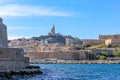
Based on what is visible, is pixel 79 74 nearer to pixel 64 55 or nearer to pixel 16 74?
pixel 16 74

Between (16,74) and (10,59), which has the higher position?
(10,59)

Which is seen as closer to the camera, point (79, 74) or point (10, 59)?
point (10, 59)

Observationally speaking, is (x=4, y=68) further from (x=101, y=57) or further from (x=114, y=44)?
(x=114, y=44)

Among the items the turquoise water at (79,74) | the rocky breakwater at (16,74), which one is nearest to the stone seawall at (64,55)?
the turquoise water at (79,74)

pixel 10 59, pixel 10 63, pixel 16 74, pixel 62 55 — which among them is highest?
pixel 62 55

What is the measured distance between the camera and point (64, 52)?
561ft

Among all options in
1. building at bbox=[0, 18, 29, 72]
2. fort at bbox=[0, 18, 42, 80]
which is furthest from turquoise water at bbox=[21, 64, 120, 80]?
building at bbox=[0, 18, 29, 72]

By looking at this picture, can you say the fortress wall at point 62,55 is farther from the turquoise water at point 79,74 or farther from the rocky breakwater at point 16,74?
the rocky breakwater at point 16,74

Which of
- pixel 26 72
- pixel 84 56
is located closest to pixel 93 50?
pixel 84 56

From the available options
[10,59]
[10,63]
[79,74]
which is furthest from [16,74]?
[79,74]

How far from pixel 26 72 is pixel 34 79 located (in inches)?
211

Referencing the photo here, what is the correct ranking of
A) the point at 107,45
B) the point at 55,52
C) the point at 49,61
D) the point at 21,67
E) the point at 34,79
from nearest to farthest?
the point at 34,79, the point at 21,67, the point at 49,61, the point at 55,52, the point at 107,45

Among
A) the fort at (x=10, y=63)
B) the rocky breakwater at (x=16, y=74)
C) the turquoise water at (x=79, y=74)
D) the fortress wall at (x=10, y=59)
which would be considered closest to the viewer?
the rocky breakwater at (x=16, y=74)

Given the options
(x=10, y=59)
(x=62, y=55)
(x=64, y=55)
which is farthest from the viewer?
(x=64, y=55)
